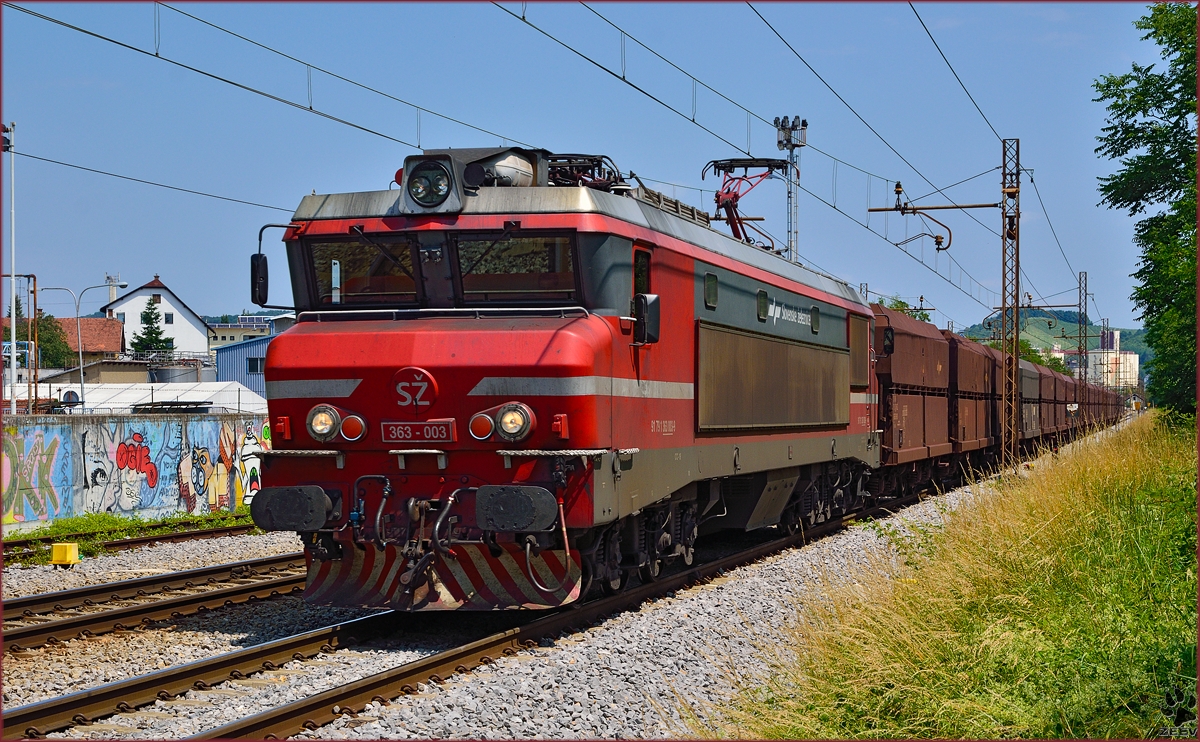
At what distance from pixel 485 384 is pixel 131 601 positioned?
16.6 feet

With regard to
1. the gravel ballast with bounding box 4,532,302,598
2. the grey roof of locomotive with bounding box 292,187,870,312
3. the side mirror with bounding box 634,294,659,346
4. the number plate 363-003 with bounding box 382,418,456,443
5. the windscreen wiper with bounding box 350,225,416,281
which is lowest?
the gravel ballast with bounding box 4,532,302,598

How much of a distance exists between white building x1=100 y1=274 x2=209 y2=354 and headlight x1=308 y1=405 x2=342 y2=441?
101596 millimetres

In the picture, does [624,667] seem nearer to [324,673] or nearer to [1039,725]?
[324,673]

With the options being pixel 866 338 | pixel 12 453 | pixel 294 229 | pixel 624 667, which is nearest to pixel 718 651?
pixel 624 667

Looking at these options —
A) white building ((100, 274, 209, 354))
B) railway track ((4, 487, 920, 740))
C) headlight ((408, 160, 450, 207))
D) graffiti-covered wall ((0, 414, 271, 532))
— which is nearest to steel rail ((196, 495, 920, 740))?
railway track ((4, 487, 920, 740))

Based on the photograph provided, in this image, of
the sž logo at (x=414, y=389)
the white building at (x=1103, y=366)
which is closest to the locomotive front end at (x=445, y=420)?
the sž logo at (x=414, y=389)

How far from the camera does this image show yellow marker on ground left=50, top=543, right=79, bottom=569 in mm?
14852

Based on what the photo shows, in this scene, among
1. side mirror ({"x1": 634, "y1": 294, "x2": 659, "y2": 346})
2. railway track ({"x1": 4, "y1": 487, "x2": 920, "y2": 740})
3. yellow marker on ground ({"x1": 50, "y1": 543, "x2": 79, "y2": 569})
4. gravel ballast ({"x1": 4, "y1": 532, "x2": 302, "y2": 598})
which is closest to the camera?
railway track ({"x1": 4, "y1": 487, "x2": 920, "y2": 740})

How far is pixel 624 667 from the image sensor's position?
869 cm

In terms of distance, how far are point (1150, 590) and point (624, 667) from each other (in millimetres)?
3993

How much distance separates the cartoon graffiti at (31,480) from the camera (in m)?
20.2

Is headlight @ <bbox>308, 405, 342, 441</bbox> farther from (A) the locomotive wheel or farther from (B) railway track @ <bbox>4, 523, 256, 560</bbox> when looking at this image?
(B) railway track @ <bbox>4, 523, 256, 560</bbox>

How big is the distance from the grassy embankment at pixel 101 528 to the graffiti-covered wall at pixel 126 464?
0.50m

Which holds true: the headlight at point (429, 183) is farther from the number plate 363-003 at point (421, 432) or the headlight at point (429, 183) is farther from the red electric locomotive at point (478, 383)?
the number plate 363-003 at point (421, 432)
